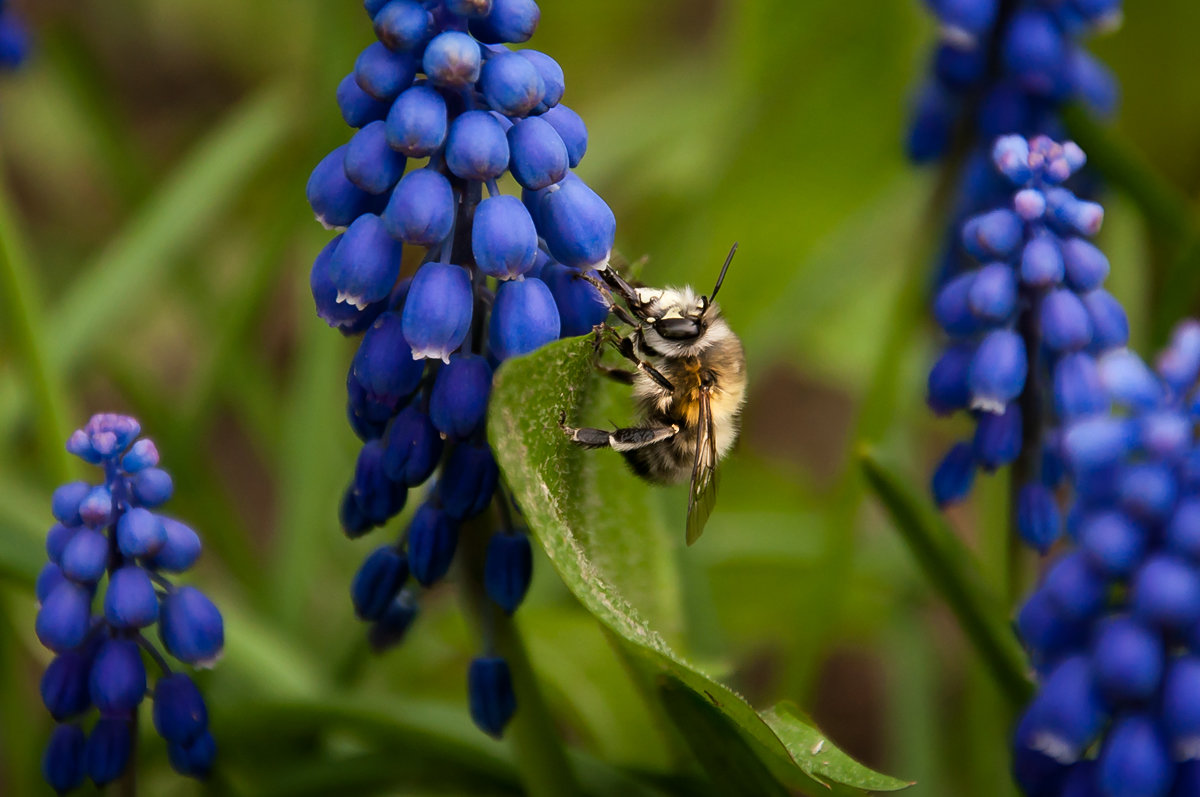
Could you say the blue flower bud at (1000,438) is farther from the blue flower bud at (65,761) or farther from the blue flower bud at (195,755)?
the blue flower bud at (65,761)

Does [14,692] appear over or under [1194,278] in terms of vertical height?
over

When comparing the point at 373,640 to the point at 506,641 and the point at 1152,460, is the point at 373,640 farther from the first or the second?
the point at 1152,460

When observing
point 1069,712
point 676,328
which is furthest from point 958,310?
point 1069,712

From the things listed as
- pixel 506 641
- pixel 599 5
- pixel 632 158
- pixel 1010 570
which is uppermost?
pixel 599 5

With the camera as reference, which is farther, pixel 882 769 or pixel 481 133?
pixel 882 769

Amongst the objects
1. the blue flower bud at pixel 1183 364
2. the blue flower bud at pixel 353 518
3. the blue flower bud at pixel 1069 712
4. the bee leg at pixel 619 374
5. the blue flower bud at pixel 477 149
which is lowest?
the blue flower bud at pixel 1069 712

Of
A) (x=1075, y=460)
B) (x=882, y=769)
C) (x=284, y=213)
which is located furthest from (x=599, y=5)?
(x=1075, y=460)

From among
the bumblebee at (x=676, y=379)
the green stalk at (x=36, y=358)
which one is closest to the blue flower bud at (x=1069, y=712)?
the bumblebee at (x=676, y=379)

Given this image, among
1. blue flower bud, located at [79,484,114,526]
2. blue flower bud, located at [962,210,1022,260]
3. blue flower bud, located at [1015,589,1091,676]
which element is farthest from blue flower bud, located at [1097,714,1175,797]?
blue flower bud, located at [79,484,114,526]
